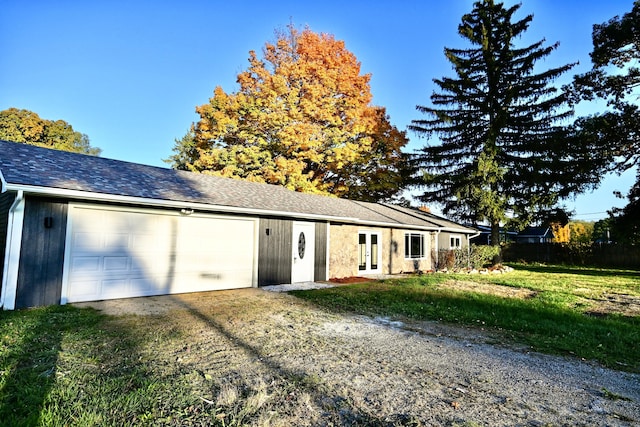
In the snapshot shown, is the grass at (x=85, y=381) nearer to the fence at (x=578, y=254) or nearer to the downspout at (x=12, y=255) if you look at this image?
the downspout at (x=12, y=255)

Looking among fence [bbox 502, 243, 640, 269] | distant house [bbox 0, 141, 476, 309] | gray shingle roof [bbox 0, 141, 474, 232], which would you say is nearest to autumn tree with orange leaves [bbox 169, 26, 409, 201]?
gray shingle roof [bbox 0, 141, 474, 232]

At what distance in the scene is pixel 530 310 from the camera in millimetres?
7547

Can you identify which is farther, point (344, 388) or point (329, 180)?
point (329, 180)

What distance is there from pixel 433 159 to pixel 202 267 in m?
17.7

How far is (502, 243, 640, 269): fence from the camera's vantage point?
22219mm

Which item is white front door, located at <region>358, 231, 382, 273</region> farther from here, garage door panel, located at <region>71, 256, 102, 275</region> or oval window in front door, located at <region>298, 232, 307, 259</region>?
garage door panel, located at <region>71, 256, 102, 275</region>

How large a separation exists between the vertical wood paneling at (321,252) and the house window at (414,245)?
5596 millimetres

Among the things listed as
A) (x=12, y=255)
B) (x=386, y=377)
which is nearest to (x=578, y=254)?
(x=386, y=377)

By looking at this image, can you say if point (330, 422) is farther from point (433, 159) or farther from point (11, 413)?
point (433, 159)

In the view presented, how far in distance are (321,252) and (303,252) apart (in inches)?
33.0

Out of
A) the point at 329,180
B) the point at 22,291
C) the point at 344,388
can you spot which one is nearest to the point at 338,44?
the point at 329,180

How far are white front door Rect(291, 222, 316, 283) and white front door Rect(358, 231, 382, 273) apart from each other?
2919 millimetres

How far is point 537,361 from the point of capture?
4.39m

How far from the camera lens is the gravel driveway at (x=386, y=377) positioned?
2895 mm
